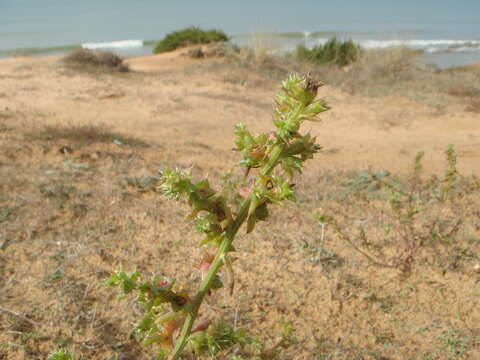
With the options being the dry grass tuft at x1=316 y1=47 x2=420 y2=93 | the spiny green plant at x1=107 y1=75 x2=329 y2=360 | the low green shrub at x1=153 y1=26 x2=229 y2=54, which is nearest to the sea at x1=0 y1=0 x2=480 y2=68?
the low green shrub at x1=153 y1=26 x2=229 y2=54

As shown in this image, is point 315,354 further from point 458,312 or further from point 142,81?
point 142,81

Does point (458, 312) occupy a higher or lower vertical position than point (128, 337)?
lower

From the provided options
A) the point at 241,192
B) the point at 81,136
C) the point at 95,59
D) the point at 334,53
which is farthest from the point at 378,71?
the point at 241,192

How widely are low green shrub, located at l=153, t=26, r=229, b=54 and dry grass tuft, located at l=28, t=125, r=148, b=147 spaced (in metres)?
10.8

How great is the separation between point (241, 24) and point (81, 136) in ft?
87.8

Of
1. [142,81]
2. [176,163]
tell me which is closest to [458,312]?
[176,163]

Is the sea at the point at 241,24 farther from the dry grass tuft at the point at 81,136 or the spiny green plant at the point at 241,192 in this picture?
the spiny green plant at the point at 241,192

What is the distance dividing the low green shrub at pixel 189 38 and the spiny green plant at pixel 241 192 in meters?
15.0

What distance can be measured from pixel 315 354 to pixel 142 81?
7443 millimetres

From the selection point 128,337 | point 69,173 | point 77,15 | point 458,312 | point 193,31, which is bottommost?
point 458,312

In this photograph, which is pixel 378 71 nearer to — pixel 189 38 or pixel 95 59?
pixel 95 59

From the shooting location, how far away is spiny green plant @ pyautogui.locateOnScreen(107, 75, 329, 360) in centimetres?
76

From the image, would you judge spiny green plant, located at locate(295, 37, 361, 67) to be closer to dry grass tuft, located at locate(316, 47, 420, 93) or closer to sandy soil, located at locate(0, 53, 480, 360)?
dry grass tuft, located at locate(316, 47, 420, 93)

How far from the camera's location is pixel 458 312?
7.80 feet
